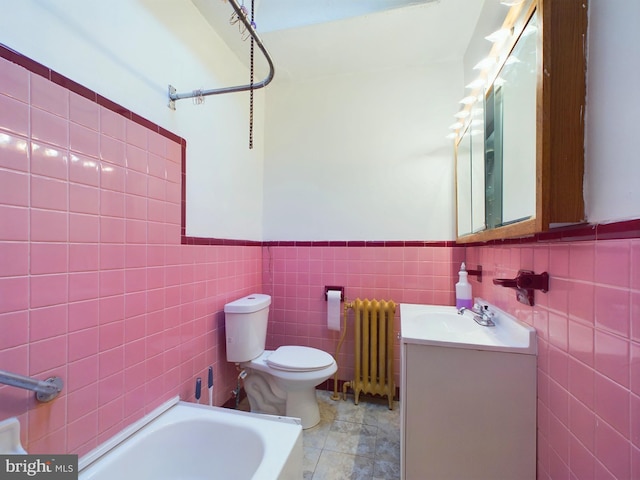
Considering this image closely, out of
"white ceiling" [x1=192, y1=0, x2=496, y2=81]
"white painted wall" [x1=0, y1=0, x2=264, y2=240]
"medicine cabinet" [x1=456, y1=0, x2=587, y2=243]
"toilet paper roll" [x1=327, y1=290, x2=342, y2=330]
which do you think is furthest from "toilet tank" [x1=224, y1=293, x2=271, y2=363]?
"white ceiling" [x1=192, y1=0, x2=496, y2=81]

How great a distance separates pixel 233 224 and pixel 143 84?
36.2 inches

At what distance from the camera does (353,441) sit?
5.18 ft

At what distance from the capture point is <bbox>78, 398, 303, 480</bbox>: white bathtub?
990mm

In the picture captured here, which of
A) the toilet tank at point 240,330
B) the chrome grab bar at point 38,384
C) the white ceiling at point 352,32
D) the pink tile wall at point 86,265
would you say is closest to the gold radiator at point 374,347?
the toilet tank at point 240,330

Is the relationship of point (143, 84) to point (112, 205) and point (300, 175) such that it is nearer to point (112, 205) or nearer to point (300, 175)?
point (112, 205)

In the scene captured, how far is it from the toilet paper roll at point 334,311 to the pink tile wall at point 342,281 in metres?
0.11

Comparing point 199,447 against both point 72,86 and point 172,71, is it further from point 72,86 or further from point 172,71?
point 172,71

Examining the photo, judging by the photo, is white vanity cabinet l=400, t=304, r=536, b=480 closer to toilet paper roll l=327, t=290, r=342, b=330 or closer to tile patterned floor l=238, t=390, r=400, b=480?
tile patterned floor l=238, t=390, r=400, b=480

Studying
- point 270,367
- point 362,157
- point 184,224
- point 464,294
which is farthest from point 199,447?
point 362,157

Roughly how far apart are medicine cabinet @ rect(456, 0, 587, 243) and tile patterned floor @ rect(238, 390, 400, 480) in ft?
4.32

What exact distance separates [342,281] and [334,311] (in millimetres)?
Result: 244

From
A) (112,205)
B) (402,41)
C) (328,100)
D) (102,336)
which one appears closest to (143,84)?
(112,205)

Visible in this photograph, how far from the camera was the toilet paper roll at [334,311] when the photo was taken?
201cm

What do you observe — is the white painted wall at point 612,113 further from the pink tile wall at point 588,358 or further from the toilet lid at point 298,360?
the toilet lid at point 298,360
